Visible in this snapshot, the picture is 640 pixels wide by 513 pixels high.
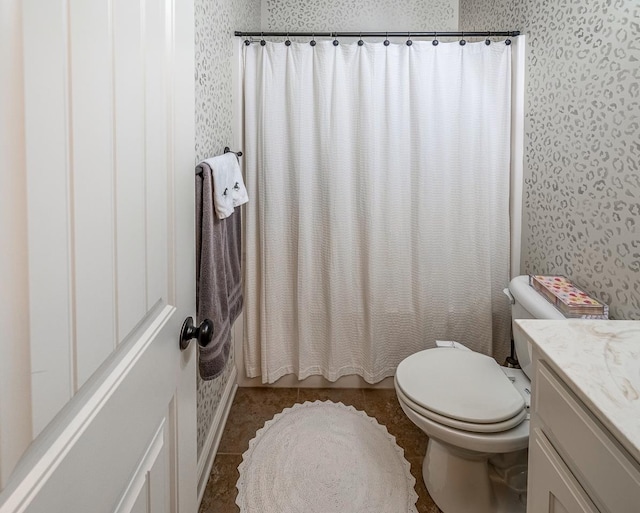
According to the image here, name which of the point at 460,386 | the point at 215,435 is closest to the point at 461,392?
the point at 460,386

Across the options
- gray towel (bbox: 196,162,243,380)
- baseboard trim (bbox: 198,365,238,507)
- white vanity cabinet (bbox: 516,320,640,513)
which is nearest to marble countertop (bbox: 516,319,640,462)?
white vanity cabinet (bbox: 516,320,640,513)

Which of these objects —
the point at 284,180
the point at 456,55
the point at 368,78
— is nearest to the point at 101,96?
the point at 284,180

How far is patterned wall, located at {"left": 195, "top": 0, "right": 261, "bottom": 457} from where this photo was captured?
1353 mm

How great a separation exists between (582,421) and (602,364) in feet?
0.50

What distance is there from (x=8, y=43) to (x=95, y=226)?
→ 20 centimetres

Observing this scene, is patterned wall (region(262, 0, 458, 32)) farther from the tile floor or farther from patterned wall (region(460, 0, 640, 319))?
the tile floor

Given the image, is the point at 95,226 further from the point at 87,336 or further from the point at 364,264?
the point at 364,264

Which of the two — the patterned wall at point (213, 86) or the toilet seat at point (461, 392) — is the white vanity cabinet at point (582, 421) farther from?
the patterned wall at point (213, 86)

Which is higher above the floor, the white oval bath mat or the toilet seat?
the toilet seat

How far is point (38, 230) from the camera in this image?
0.36 m

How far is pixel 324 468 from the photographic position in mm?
1566

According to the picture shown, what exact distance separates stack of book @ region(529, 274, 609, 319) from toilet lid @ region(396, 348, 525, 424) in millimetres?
333

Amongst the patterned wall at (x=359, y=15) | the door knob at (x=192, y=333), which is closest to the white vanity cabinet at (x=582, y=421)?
the door knob at (x=192, y=333)

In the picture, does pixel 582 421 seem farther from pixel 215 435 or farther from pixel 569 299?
pixel 215 435
